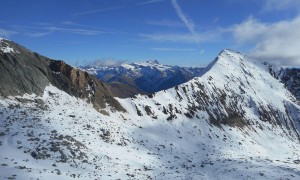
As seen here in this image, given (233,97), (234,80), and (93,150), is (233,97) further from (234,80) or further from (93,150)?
(93,150)

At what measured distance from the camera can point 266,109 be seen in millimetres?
139000

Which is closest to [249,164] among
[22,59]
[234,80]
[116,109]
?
[116,109]

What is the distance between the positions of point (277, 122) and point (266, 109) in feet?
21.2

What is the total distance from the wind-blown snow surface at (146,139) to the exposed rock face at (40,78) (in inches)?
90.6

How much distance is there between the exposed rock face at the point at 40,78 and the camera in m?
67.6

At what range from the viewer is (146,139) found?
Answer: 7688 centimetres

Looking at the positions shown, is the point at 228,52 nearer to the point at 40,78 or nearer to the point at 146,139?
the point at 146,139

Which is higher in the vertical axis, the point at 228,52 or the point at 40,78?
the point at 228,52

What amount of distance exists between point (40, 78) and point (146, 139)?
83.7 ft

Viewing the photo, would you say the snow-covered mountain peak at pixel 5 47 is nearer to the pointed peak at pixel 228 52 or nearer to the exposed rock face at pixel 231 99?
Answer: the exposed rock face at pixel 231 99

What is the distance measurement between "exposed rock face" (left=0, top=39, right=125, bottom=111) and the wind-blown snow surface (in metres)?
2.30

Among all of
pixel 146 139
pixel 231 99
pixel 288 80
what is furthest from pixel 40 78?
pixel 288 80

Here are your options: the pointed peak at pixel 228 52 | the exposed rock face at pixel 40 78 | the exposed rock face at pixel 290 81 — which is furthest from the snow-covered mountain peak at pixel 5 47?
the exposed rock face at pixel 290 81

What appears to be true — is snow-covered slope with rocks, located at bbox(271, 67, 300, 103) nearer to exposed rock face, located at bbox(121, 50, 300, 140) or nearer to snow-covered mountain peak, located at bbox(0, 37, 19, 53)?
exposed rock face, located at bbox(121, 50, 300, 140)
